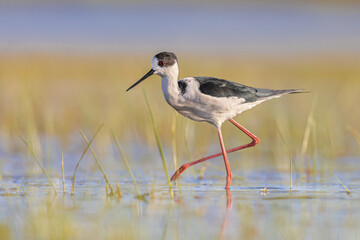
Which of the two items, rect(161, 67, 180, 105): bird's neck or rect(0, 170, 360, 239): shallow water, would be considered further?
rect(161, 67, 180, 105): bird's neck

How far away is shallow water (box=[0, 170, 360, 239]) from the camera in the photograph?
427 centimetres

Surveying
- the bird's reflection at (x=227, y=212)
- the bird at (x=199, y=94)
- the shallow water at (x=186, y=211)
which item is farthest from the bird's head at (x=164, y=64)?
the bird's reflection at (x=227, y=212)

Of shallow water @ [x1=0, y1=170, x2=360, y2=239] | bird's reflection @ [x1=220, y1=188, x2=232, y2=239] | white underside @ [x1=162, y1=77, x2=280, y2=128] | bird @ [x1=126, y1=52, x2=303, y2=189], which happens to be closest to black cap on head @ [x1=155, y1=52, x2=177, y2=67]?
bird @ [x1=126, y1=52, x2=303, y2=189]

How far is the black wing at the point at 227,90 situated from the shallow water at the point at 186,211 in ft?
2.36

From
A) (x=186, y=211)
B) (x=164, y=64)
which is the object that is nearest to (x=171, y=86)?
(x=164, y=64)

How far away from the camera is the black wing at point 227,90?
19.6 feet

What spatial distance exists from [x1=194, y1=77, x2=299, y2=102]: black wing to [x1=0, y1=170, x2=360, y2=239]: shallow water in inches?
28.3

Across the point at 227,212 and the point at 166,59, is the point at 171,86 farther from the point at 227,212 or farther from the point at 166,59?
the point at 227,212

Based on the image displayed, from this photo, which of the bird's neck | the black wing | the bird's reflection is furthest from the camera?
the black wing

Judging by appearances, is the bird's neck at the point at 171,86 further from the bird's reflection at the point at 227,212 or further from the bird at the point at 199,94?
the bird's reflection at the point at 227,212

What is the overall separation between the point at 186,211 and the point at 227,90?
59.4 inches

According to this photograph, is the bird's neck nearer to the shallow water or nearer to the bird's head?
the bird's head

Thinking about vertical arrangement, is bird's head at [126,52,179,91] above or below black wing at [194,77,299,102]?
above

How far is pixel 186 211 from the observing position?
4.84 meters
